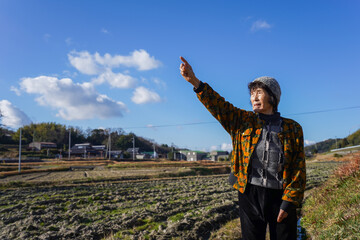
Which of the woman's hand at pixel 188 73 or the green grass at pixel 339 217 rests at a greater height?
the woman's hand at pixel 188 73

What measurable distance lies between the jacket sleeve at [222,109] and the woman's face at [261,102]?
9cm

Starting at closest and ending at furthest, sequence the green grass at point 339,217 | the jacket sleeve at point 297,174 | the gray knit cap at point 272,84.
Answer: the jacket sleeve at point 297,174
the gray knit cap at point 272,84
the green grass at point 339,217

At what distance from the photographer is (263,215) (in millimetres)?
1836

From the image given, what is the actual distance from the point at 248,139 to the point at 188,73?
0.66 meters

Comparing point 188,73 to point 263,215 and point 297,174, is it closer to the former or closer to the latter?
point 297,174

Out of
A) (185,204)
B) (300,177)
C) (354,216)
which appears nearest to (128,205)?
(185,204)

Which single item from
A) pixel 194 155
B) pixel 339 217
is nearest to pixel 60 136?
pixel 194 155

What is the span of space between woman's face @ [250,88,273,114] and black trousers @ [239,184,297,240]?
22.3 inches

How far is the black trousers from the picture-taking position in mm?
1769

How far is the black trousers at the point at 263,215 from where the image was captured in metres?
1.77

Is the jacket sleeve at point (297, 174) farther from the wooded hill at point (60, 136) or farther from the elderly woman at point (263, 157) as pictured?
the wooded hill at point (60, 136)

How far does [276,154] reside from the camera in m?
1.83

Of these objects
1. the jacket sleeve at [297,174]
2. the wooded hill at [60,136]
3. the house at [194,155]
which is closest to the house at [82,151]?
the wooded hill at [60,136]

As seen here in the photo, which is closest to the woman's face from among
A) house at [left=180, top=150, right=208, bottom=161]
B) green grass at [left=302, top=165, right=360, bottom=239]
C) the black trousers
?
the black trousers
